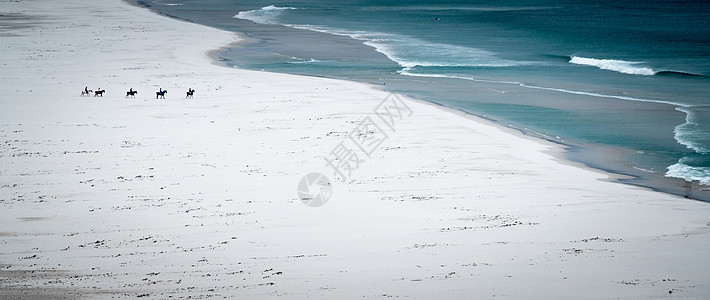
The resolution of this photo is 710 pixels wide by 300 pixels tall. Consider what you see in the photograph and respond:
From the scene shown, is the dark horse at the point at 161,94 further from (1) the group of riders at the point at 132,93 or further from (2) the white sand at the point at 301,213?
(2) the white sand at the point at 301,213

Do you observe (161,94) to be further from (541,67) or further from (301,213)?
(541,67)

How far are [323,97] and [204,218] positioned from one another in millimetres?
10615

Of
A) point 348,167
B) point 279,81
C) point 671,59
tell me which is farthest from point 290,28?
point 348,167

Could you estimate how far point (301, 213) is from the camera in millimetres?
9656

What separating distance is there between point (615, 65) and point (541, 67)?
10.6 feet

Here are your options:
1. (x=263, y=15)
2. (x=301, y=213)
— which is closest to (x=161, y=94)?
(x=301, y=213)

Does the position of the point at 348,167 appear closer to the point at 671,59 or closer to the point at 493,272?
the point at 493,272

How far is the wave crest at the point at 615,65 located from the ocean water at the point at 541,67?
2.4 inches

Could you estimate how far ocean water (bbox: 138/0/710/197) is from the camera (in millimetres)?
16938

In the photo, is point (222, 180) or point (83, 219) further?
point (222, 180)

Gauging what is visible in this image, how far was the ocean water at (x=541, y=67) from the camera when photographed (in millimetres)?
16938

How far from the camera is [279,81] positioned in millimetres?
22359

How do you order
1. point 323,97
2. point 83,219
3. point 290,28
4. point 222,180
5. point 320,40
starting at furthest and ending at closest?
point 290,28
point 320,40
point 323,97
point 222,180
point 83,219

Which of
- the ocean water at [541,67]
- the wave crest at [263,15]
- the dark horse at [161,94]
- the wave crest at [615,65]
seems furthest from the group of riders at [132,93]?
the wave crest at [263,15]
